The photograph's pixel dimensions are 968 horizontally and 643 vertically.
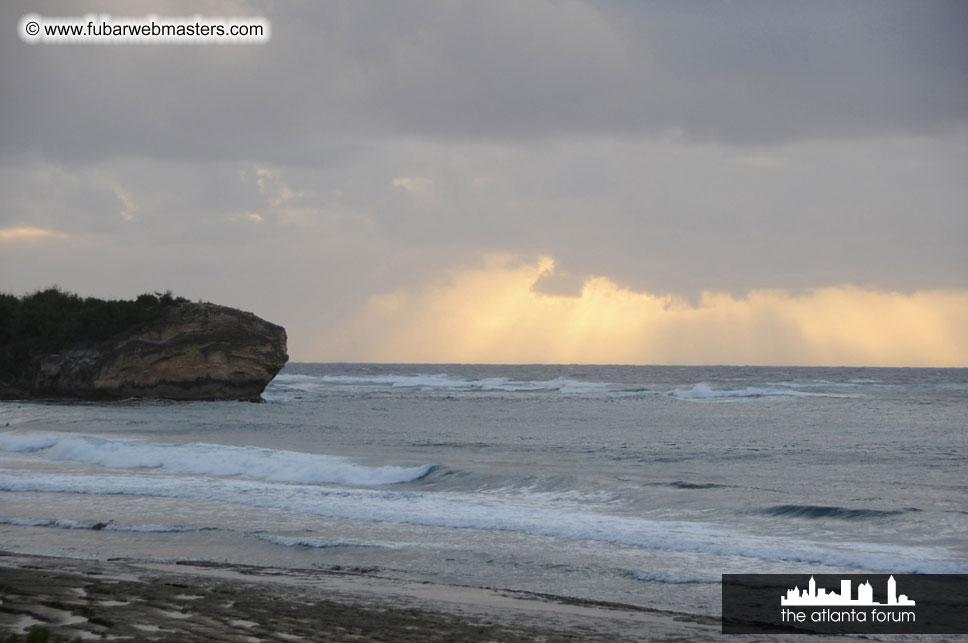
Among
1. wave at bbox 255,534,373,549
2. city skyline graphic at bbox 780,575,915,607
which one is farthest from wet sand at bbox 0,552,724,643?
wave at bbox 255,534,373,549

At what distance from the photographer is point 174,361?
158 ft

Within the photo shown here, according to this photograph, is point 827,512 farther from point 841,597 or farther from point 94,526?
point 94,526

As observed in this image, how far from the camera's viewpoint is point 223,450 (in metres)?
24.3

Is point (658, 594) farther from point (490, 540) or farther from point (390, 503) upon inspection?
point (390, 503)

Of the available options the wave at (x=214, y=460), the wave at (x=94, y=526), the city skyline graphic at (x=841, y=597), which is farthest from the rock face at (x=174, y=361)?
the city skyline graphic at (x=841, y=597)

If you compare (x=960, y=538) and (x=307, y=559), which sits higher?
(x=960, y=538)

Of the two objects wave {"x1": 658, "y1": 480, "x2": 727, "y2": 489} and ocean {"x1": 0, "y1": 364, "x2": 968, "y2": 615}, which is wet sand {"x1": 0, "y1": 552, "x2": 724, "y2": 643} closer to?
ocean {"x1": 0, "y1": 364, "x2": 968, "y2": 615}

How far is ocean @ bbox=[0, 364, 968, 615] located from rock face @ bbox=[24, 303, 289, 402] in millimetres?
12862

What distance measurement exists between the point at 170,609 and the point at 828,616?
6.97m

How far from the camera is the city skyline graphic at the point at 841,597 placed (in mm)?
9648

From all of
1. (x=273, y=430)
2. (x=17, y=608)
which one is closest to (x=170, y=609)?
(x=17, y=608)

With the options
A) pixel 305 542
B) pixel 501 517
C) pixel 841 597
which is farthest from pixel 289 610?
pixel 501 517

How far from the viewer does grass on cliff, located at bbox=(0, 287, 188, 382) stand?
50062 mm

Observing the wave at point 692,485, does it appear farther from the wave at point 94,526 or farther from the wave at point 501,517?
the wave at point 94,526
